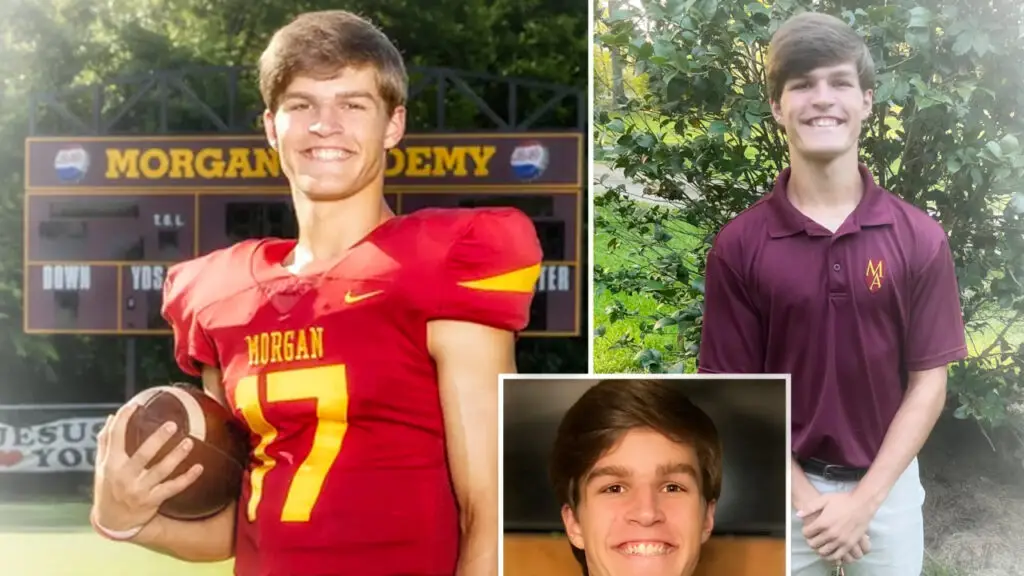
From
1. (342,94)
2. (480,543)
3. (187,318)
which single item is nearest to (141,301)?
(187,318)

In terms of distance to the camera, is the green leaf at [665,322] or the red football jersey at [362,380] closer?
the red football jersey at [362,380]

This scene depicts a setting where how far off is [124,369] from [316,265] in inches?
19.0

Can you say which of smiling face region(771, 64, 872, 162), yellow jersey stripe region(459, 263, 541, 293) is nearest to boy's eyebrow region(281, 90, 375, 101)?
yellow jersey stripe region(459, 263, 541, 293)

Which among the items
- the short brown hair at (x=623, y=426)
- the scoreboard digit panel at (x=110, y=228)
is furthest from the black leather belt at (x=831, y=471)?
the scoreboard digit panel at (x=110, y=228)

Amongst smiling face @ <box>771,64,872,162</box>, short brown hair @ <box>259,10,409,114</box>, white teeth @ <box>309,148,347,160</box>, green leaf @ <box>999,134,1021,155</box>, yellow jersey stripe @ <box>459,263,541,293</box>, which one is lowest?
yellow jersey stripe @ <box>459,263,541,293</box>

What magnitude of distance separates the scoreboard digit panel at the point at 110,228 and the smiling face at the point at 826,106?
4.29ft

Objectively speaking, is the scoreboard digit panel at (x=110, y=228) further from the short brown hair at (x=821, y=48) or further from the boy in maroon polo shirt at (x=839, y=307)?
the short brown hair at (x=821, y=48)

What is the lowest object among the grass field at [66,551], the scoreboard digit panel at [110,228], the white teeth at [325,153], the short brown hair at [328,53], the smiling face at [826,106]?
the grass field at [66,551]

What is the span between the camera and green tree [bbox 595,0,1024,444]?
2441mm

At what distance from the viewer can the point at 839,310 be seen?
240 cm

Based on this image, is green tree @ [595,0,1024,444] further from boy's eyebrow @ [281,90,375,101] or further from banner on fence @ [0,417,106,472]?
banner on fence @ [0,417,106,472]

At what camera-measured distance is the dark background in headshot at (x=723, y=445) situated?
245 centimetres

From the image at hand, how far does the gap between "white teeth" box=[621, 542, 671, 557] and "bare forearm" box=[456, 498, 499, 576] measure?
0.28 m

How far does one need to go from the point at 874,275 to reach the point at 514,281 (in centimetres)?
76
